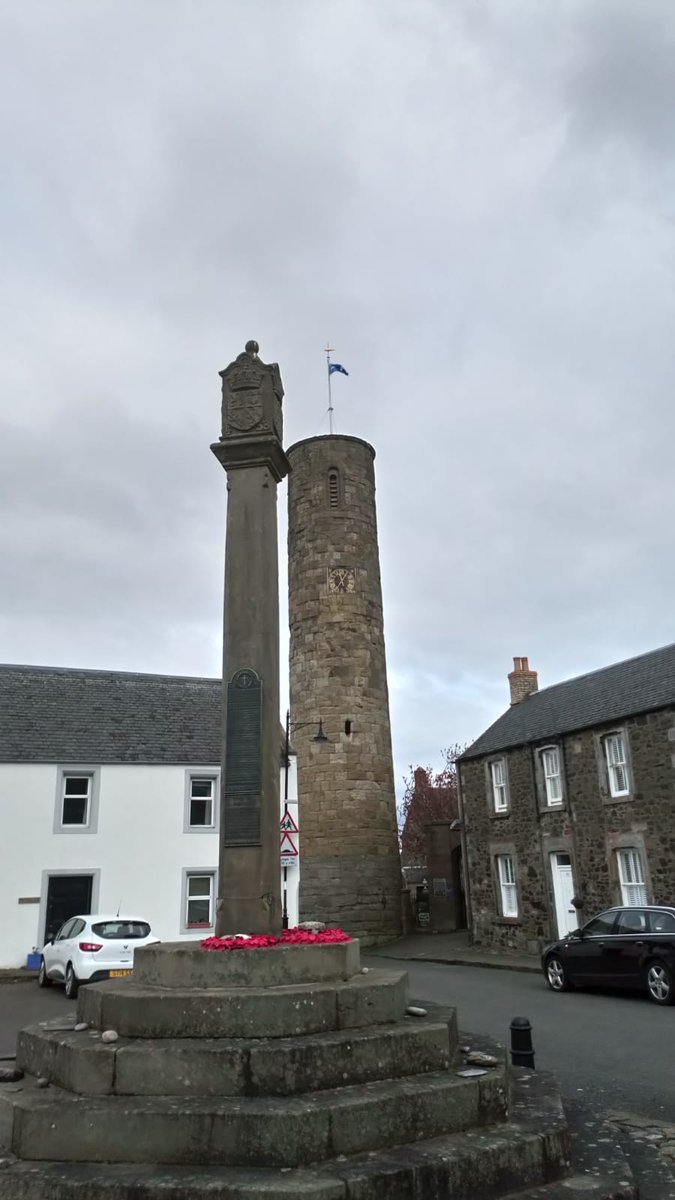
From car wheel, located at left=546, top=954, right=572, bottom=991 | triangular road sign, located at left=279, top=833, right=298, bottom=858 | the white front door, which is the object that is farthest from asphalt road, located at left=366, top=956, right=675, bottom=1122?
the white front door

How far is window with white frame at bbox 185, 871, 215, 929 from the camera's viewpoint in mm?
21562

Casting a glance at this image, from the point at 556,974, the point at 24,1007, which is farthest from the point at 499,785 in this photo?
the point at 24,1007

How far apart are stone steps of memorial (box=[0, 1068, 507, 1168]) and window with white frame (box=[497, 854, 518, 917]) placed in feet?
66.7

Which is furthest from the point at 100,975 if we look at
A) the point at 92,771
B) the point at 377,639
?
the point at 377,639

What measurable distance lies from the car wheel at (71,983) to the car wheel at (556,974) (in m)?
8.44

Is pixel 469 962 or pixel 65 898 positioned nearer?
pixel 65 898

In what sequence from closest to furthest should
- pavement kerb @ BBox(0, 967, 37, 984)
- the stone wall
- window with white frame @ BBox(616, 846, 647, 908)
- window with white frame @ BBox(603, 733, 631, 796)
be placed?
pavement kerb @ BBox(0, 967, 37, 984) < the stone wall < window with white frame @ BBox(616, 846, 647, 908) < window with white frame @ BBox(603, 733, 631, 796)

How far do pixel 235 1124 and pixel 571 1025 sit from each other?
7.89 m

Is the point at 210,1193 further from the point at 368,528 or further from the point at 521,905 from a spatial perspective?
the point at 368,528

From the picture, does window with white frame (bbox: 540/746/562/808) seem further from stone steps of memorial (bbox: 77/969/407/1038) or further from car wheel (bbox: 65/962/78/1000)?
stone steps of memorial (bbox: 77/969/407/1038)

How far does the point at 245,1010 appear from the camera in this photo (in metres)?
5.64

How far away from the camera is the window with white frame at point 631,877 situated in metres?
20.0

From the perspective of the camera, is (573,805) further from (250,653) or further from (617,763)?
(250,653)

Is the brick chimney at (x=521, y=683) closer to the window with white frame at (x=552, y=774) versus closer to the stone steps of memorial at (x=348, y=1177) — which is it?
the window with white frame at (x=552, y=774)
